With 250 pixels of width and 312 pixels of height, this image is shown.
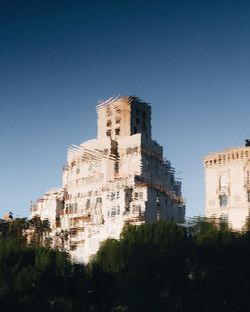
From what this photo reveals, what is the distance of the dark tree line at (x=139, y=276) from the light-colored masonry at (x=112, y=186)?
79.1 ft

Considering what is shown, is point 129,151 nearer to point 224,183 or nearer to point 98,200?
point 98,200

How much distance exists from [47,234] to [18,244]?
30.7m

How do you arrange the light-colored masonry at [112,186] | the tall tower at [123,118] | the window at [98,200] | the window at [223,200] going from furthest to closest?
the tall tower at [123,118] → the window at [98,200] → the light-colored masonry at [112,186] → the window at [223,200]

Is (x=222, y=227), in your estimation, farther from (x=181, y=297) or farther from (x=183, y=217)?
(x=183, y=217)

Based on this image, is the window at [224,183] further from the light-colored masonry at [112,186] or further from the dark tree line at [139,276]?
the dark tree line at [139,276]

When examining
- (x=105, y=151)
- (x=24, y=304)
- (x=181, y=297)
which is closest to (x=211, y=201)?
(x=105, y=151)

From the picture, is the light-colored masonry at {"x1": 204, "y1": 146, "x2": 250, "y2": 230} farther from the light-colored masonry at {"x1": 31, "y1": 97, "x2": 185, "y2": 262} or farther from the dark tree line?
the dark tree line

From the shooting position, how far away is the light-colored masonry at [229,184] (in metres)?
94.5

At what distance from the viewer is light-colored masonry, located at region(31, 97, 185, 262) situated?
102 m

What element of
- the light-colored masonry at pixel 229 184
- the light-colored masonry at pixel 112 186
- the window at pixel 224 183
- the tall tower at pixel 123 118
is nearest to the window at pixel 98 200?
the light-colored masonry at pixel 112 186

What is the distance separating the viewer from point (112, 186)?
105 m

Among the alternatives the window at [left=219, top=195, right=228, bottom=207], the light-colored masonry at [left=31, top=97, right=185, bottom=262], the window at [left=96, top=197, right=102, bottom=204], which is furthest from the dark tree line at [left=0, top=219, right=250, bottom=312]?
the window at [left=96, top=197, right=102, bottom=204]

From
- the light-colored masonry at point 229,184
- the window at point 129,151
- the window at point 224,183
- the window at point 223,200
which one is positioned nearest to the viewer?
the light-colored masonry at point 229,184

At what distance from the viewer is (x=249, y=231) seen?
253 feet
